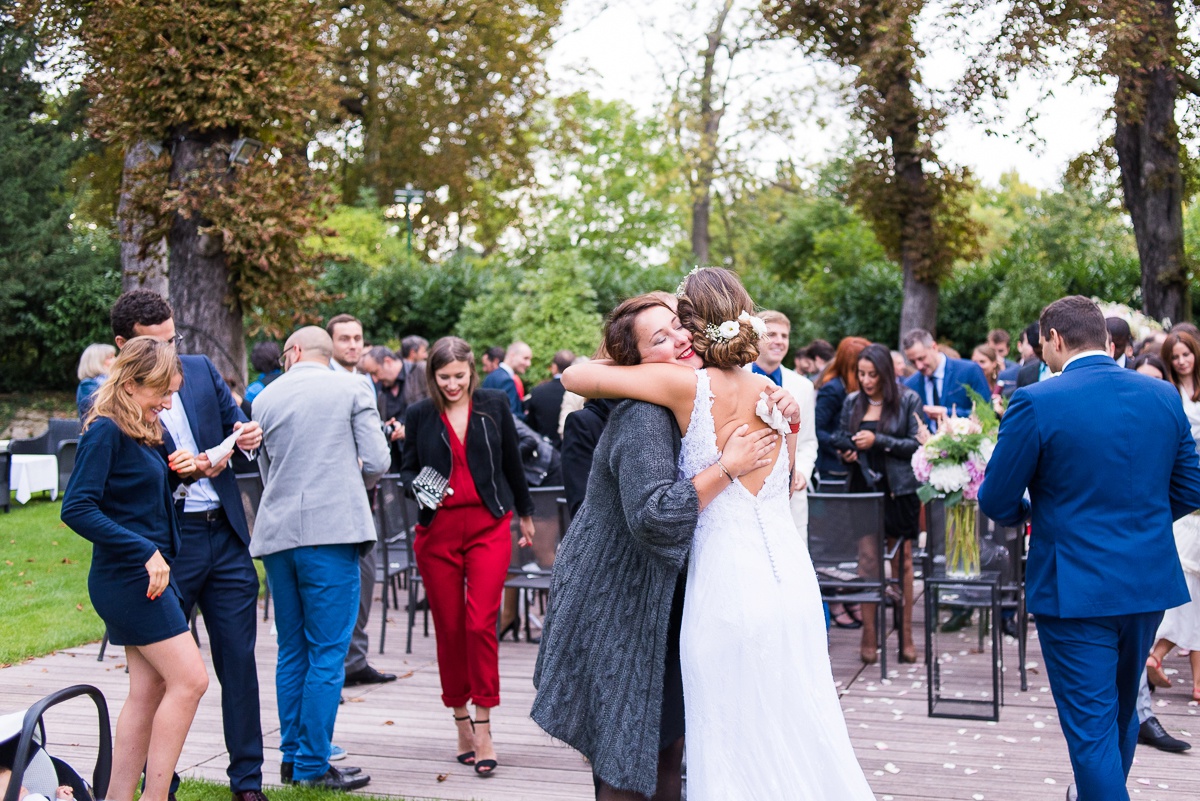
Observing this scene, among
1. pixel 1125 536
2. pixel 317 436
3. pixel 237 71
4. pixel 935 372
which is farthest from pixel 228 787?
pixel 935 372

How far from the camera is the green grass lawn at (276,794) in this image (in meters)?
4.88

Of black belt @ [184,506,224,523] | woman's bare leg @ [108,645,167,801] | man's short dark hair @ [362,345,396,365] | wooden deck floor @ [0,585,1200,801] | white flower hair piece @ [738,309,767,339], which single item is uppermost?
man's short dark hair @ [362,345,396,365]

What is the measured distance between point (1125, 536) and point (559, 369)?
7.43 metres

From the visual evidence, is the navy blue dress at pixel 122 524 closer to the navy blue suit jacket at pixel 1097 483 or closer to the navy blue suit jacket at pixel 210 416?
the navy blue suit jacket at pixel 210 416

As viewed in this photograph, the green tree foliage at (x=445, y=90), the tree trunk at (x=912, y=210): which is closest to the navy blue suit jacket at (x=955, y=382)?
the tree trunk at (x=912, y=210)

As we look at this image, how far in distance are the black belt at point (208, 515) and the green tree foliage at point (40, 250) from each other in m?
19.6

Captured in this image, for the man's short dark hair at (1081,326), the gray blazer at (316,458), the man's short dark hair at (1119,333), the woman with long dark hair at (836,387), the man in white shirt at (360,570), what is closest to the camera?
the man's short dark hair at (1081,326)

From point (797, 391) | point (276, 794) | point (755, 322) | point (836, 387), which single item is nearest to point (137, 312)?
point (276, 794)

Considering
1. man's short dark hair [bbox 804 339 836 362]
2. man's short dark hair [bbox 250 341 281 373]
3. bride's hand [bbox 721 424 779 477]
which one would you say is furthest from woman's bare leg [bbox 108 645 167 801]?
man's short dark hair [bbox 804 339 836 362]

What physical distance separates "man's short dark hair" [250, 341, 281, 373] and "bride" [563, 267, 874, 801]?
631 centimetres

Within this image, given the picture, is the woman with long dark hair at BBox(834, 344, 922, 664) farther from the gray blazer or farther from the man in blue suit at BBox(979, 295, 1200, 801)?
the gray blazer

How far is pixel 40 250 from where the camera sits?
73.2 ft

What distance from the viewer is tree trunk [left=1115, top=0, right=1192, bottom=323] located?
1247 centimetres

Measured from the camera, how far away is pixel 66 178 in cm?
2270
